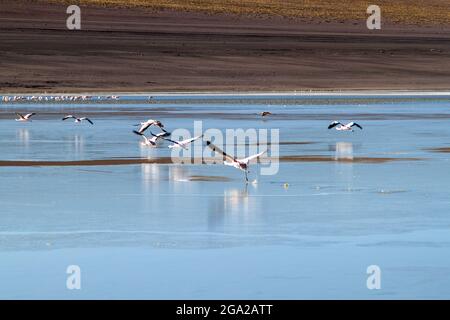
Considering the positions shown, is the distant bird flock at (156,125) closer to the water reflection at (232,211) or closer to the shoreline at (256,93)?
the water reflection at (232,211)

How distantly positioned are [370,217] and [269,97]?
25928mm

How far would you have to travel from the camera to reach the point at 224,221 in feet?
37.0

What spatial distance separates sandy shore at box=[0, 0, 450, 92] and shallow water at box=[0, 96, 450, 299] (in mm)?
21790

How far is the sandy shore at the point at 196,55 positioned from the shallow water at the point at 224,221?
21.8 metres

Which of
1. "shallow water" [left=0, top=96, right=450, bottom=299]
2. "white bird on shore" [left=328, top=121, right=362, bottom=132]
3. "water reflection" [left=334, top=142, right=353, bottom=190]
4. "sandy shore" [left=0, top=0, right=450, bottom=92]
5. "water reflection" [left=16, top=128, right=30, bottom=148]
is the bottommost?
"shallow water" [left=0, top=96, right=450, bottom=299]

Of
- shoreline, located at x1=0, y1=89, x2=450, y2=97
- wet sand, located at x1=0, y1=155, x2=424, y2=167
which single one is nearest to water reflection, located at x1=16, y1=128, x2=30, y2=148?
wet sand, located at x1=0, y1=155, x2=424, y2=167

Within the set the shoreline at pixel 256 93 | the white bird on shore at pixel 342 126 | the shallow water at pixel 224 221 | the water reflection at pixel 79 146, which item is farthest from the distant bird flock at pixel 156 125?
the shoreline at pixel 256 93

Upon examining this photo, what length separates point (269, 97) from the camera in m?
37.2

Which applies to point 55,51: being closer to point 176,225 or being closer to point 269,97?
point 269,97

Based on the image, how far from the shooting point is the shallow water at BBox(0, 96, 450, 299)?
28.1 feet

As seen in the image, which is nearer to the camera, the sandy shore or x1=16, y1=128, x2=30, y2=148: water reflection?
x1=16, y1=128, x2=30, y2=148: water reflection

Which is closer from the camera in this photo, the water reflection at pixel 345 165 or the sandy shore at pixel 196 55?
the water reflection at pixel 345 165

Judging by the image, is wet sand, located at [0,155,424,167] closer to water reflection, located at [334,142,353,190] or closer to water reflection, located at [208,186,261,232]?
water reflection, located at [334,142,353,190]

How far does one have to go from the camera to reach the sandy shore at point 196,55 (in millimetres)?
42656
